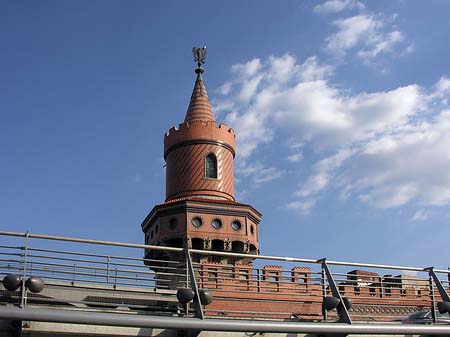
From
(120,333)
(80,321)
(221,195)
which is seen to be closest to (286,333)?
(120,333)

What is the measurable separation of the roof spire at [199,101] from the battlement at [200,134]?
2.96ft

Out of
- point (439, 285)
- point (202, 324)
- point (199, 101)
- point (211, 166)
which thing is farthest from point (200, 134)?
point (202, 324)

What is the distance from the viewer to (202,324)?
11906 millimetres

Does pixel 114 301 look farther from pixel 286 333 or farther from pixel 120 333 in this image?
pixel 286 333

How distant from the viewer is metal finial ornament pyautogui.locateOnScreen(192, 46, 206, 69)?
37.3 m

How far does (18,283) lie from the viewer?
1138cm

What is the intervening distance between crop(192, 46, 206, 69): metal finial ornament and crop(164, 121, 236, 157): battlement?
16.6 ft

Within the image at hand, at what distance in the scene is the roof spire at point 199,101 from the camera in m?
35.2

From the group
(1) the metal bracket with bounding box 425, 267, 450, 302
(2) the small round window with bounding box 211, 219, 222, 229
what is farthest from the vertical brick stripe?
(1) the metal bracket with bounding box 425, 267, 450, 302

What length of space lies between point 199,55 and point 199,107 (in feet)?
12.3

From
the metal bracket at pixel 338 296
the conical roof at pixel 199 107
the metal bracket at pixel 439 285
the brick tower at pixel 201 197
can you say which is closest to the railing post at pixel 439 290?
the metal bracket at pixel 439 285

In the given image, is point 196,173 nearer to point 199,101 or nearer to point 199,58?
point 199,101

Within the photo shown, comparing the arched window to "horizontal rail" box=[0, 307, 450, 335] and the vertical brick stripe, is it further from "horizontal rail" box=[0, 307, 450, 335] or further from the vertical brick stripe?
"horizontal rail" box=[0, 307, 450, 335]

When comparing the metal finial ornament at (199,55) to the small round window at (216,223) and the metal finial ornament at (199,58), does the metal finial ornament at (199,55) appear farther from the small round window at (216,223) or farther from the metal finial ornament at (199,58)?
the small round window at (216,223)
